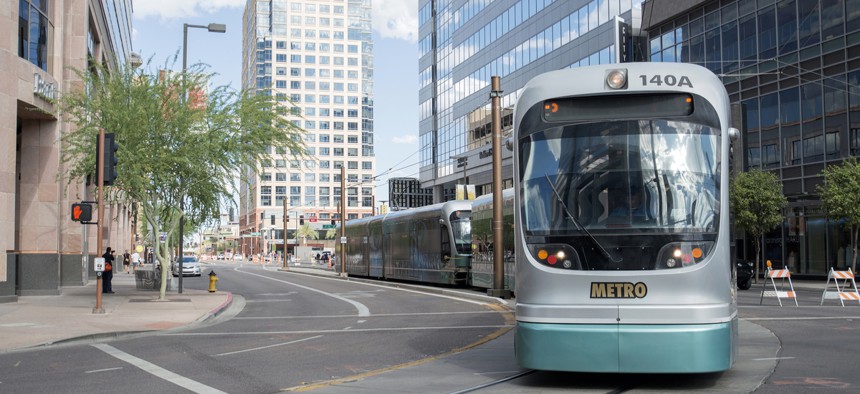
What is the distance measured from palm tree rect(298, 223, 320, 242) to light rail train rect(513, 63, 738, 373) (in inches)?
5859

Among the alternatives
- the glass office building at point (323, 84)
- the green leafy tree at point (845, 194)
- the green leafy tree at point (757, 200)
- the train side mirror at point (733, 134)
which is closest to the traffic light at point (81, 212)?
the train side mirror at point (733, 134)

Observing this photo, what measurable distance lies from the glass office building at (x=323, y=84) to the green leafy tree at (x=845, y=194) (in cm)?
13988

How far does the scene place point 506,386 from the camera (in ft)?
30.4

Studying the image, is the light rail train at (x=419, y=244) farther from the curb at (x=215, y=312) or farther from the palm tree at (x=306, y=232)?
the palm tree at (x=306, y=232)

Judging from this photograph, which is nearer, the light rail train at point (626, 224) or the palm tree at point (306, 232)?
the light rail train at point (626, 224)

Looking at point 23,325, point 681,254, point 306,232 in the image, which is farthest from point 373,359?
point 306,232

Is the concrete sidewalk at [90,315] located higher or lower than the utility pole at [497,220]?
lower

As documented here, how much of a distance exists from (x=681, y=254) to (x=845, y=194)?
2804cm

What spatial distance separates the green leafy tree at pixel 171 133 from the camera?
82.8 feet

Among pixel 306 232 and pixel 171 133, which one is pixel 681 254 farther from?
pixel 306 232

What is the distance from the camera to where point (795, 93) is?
39375 millimetres

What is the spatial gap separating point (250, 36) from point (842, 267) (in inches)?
6581

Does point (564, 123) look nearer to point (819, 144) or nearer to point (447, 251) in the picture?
point (447, 251)

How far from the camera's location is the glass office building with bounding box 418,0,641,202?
5150cm
